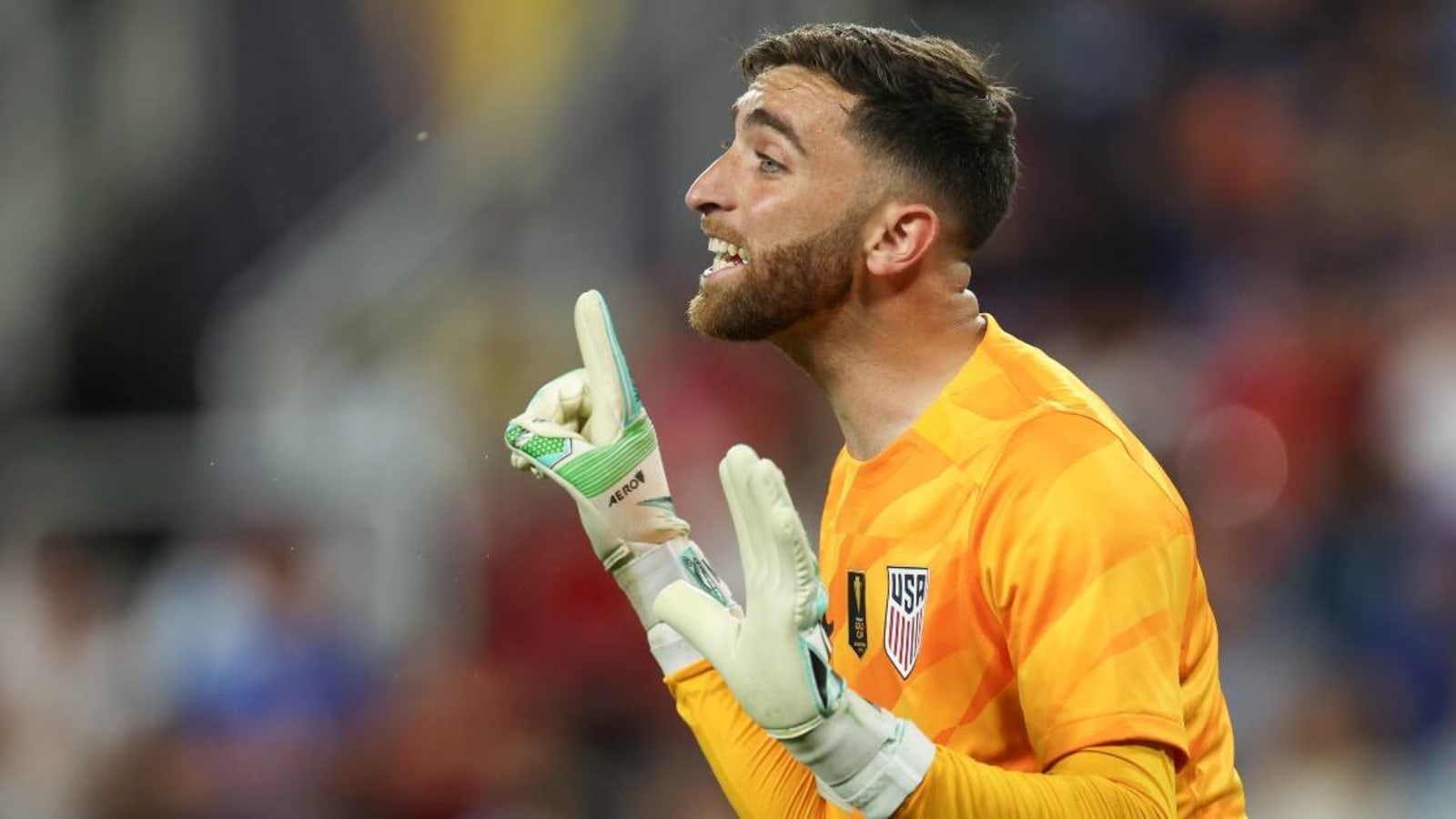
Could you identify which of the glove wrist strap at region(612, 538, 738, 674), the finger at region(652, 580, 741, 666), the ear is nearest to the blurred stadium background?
the glove wrist strap at region(612, 538, 738, 674)

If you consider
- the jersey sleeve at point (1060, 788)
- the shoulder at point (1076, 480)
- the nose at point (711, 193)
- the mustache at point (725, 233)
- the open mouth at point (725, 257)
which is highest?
the nose at point (711, 193)

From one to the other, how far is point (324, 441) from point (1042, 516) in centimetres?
509

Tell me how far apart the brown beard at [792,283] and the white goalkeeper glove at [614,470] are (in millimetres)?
223

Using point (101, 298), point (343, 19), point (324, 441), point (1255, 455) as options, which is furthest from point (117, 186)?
point (1255, 455)

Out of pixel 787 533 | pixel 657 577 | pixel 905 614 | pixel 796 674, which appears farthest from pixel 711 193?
pixel 796 674

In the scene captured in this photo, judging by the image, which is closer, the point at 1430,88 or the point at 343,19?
the point at 1430,88

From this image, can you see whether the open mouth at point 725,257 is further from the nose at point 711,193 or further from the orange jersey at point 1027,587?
the orange jersey at point 1027,587

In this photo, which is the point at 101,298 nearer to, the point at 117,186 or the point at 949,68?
the point at 117,186

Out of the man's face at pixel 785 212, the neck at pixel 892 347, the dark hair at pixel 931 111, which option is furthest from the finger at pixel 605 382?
the dark hair at pixel 931 111

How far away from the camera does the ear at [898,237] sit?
10.5ft

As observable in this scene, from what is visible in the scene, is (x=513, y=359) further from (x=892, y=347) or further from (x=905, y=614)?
(x=905, y=614)

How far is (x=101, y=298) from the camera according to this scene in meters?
8.12

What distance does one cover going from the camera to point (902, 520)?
305cm

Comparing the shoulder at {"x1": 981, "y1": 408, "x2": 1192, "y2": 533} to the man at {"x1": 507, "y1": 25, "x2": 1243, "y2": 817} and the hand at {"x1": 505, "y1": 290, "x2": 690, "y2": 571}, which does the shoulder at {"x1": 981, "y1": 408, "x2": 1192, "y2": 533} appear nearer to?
the man at {"x1": 507, "y1": 25, "x2": 1243, "y2": 817}
